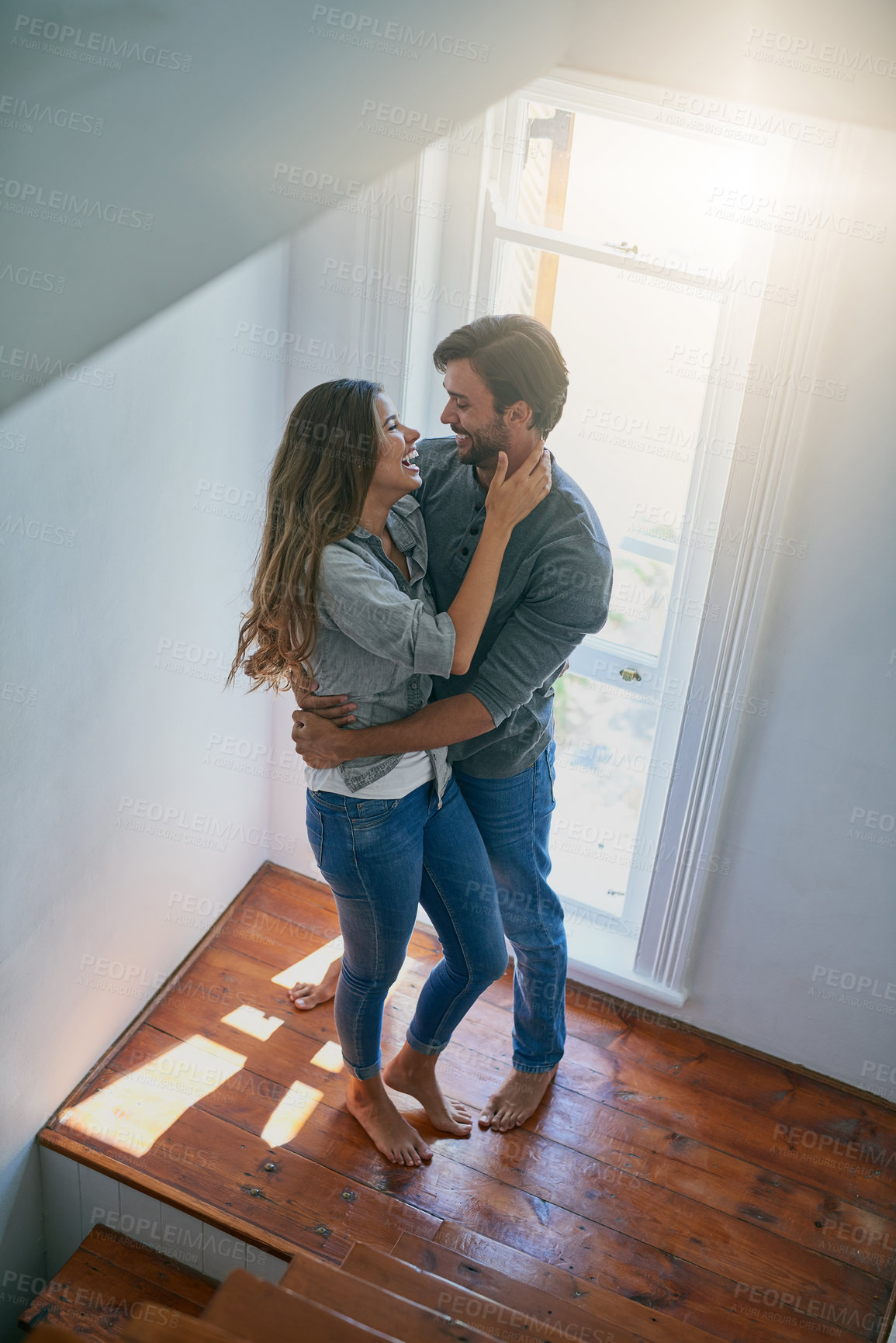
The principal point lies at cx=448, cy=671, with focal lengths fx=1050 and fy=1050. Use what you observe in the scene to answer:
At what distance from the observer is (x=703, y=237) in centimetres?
259

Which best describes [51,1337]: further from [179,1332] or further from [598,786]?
[598,786]

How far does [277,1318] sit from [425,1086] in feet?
4.68

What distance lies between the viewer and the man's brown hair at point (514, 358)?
2.14 metres

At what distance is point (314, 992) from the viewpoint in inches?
120

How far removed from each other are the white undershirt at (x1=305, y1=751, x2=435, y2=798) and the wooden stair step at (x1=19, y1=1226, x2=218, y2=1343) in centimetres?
124


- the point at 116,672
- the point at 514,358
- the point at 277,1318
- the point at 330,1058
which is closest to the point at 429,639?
the point at 514,358

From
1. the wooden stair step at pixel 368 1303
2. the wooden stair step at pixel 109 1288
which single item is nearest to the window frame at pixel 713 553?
the wooden stair step at pixel 109 1288

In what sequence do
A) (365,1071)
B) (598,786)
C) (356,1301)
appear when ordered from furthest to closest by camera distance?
(598,786)
(365,1071)
(356,1301)

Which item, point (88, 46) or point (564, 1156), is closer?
point (88, 46)

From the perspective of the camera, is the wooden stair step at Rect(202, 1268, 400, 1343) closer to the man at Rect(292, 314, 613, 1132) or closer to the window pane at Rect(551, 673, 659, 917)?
the man at Rect(292, 314, 613, 1132)

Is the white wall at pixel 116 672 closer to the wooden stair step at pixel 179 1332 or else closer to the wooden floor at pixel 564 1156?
the wooden floor at pixel 564 1156

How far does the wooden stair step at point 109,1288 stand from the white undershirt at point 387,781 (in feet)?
4.08

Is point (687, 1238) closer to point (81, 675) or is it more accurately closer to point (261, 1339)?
point (261, 1339)

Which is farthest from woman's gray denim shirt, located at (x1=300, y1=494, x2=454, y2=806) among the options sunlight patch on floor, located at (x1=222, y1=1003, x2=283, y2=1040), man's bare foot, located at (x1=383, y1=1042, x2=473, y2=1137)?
sunlight patch on floor, located at (x1=222, y1=1003, x2=283, y2=1040)
